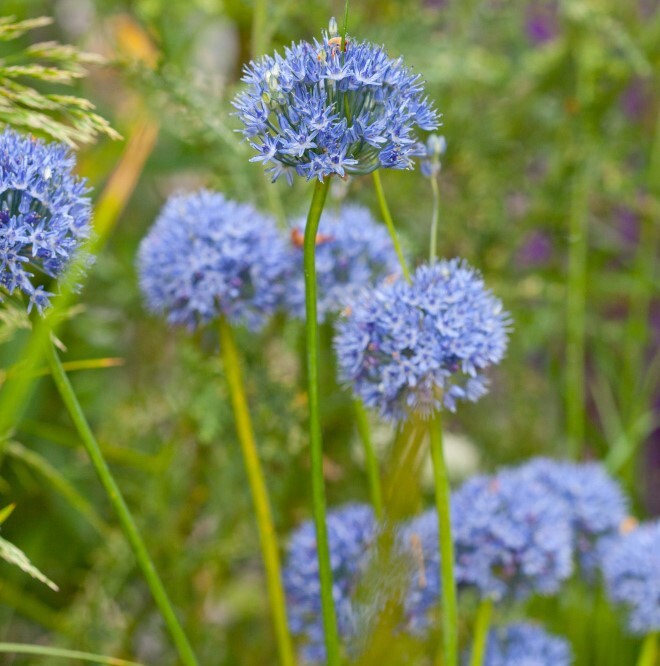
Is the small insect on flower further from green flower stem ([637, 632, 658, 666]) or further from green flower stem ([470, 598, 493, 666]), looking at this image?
green flower stem ([637, 632, 658, 666])

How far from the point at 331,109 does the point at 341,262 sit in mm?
304

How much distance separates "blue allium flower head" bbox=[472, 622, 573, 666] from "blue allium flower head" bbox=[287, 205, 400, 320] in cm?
30

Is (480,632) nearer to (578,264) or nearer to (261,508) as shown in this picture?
(261,508)

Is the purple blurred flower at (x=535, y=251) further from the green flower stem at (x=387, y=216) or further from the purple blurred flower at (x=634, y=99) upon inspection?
the green flower stem at (x=387, y=216)

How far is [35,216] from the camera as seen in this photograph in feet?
1.70

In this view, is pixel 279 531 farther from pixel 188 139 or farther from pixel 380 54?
pixel 380 54

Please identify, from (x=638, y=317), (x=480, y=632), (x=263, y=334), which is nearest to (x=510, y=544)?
(x=480, y=632)

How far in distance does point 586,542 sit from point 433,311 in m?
0.41

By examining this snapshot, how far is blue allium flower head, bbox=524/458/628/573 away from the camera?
86 cm

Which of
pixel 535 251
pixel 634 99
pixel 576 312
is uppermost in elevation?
pixel 634 99

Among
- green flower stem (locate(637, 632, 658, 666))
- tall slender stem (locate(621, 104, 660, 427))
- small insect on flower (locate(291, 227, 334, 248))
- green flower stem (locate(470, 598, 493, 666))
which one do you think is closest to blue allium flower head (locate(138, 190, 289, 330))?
small insect on flower (locate(291, 227, 334, 248))

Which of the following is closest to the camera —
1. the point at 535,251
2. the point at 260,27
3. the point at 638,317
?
the point at 260,27

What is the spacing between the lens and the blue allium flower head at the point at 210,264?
714 mm

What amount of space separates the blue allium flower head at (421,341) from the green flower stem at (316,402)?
3.2 inches
